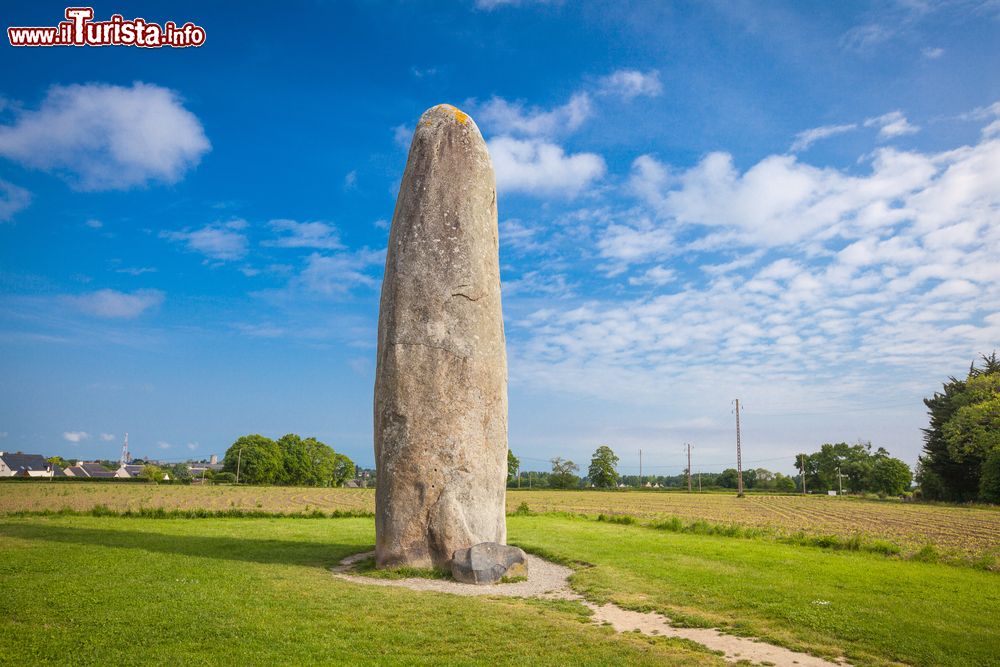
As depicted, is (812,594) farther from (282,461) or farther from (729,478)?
(729,478)

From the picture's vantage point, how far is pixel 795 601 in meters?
10.8

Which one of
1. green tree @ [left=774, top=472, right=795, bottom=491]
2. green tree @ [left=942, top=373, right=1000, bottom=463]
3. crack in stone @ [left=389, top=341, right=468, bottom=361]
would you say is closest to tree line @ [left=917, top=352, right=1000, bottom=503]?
green tree @ [left=942, top=373, right=1000, bottom=463]

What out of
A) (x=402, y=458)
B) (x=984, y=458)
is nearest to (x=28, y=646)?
(x=402, y=458)

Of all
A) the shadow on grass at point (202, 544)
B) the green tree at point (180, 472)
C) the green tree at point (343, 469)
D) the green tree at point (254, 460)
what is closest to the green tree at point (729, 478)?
the green tree at point (343, 469)

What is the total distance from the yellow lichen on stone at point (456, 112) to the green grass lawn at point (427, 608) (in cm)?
1100

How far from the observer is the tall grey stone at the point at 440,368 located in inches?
523

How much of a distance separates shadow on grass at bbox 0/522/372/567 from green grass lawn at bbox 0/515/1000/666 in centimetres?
8

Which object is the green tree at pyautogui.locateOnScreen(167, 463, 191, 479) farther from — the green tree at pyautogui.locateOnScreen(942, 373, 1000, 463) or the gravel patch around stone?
the green tree at pyautogui.locateOnScreen(942, 373, 1000, 463)

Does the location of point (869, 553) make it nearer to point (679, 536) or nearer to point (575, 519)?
point (679, 536)

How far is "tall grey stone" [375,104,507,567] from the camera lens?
43.5ft

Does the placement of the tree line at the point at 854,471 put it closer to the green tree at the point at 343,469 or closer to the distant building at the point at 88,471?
the green tree at the point at 343,469

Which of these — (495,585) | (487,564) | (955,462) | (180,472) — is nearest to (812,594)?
(495,585)

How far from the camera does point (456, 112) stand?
51.6 ft

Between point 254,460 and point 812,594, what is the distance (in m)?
82.9
